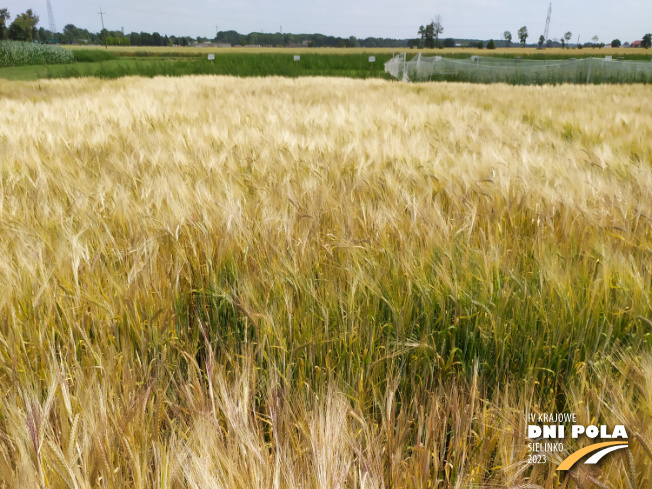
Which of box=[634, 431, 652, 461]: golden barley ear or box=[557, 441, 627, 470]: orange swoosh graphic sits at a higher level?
box=[634, 431, 652, 461]: golden barley ear

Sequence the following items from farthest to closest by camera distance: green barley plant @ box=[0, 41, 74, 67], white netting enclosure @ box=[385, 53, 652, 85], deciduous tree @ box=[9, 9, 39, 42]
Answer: deciduous tree @ box=[9, 9, 39, 42], green barley plant @ box=[0, 41, 74, 67], white netting enclosure @ box=[385, 53, 652, 85]

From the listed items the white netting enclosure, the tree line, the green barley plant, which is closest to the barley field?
the white netting enclosure

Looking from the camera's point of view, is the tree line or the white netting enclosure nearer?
the white netting enclosure

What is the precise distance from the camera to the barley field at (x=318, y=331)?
0.55 meters

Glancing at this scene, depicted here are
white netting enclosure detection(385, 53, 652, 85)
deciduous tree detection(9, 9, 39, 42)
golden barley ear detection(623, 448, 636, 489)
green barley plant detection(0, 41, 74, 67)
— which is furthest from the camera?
deciduous tree detection(9, 9, 39, 42)

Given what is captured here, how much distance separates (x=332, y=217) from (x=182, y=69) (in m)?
28.5

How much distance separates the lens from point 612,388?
0.69 meters

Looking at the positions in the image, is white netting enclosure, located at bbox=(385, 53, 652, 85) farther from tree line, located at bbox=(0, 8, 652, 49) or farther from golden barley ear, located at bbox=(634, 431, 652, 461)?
tree line, located at bbox=(0, 8, 652, 49)

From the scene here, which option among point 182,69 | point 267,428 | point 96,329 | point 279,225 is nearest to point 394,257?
point 279,225

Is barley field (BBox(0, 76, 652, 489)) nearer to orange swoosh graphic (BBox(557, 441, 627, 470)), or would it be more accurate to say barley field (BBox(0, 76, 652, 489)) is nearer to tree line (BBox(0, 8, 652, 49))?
orange swoosh graphic (BBox(557, 441, 627, 470))
